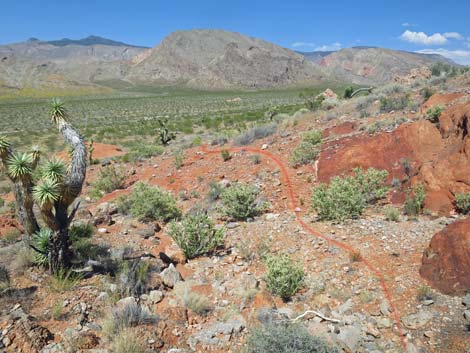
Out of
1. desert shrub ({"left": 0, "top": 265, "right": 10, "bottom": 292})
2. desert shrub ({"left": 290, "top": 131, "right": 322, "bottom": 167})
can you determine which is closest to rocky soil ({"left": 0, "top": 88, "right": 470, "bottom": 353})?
desert shrub ({"left": 0, "top": 265, "right": 10, "bottom": 292})

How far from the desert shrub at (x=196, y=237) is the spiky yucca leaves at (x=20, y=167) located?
10.1ft

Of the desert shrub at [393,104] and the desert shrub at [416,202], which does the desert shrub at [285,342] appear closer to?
the desert shrub at [416,202]

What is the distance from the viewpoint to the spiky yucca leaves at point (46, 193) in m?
5.89

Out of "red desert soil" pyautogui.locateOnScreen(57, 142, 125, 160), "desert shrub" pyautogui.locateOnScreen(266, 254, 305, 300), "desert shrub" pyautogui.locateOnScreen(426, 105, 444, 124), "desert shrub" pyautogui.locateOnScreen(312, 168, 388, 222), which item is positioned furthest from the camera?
"red desert soil" pyautogui.locateOnScreen(57, 142, 125, 160)

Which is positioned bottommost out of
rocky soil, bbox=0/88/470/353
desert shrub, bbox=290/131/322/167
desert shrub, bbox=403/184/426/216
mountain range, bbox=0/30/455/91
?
rocky soil, bbox=0/88/470/353

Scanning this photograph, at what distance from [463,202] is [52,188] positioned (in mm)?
8011

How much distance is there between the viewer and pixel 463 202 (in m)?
7.96

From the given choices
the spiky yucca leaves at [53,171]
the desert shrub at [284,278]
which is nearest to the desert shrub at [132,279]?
the spiky yucca leaves at [53,171]

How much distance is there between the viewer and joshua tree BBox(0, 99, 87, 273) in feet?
20.0

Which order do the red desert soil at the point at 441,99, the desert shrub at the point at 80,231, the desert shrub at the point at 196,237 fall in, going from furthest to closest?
the red desert soil at the point at 441,99, the desert shrub at the point at 80,231, the desert shrub at the point at 196,237

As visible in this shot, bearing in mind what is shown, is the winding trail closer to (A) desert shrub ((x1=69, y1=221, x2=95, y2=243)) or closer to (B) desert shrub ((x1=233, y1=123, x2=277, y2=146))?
(B) desert shrub ((x1=233, y1=123, x2=277, y2=146))

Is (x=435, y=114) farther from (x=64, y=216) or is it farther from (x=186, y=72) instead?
(x=186, y=72)

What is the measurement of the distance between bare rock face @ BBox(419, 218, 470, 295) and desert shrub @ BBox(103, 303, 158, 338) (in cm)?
445

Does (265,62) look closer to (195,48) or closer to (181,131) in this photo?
(195,48)
